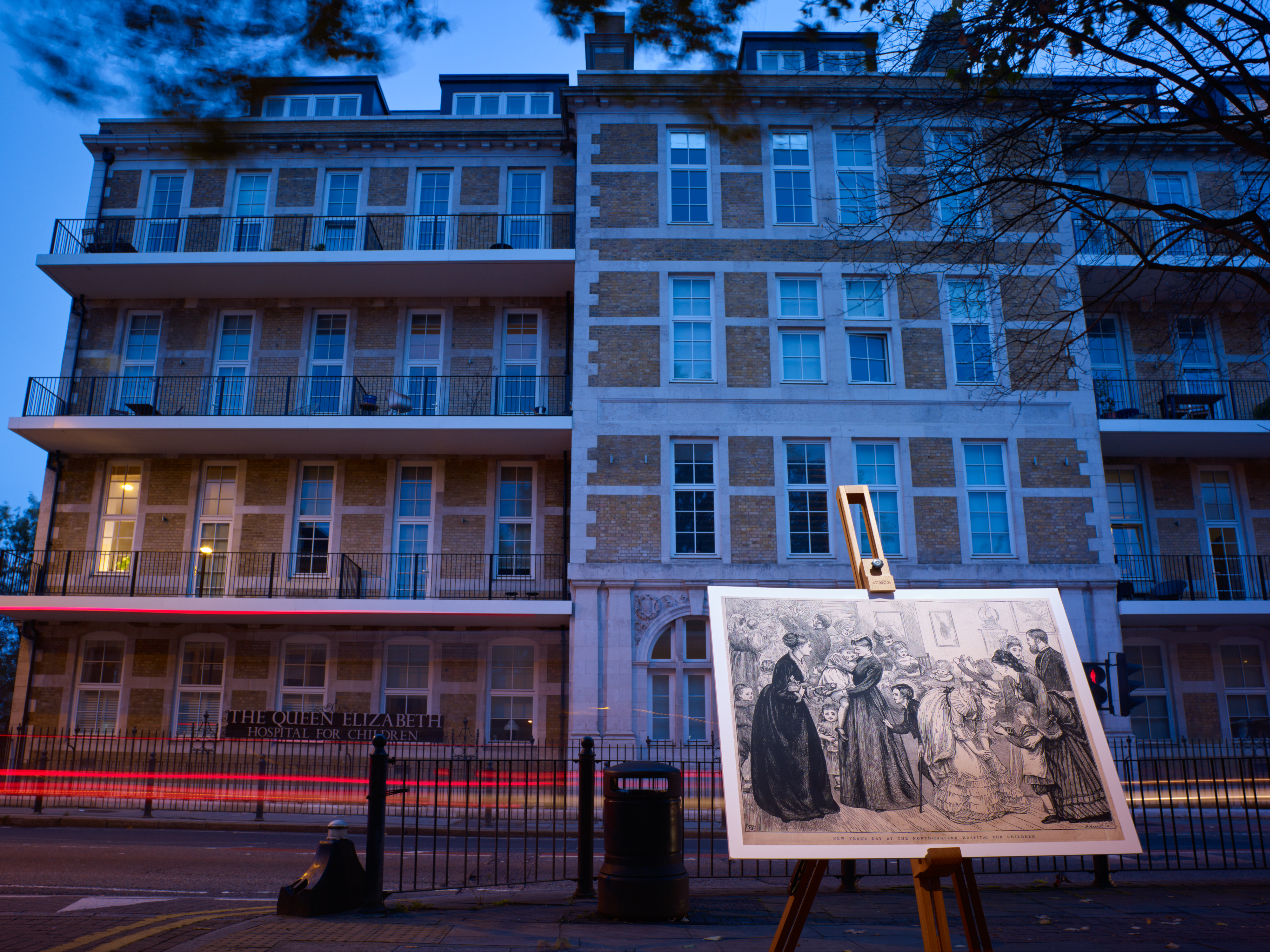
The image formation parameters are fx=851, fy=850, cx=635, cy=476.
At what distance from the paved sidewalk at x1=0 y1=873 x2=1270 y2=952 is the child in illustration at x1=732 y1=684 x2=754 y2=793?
2138mm

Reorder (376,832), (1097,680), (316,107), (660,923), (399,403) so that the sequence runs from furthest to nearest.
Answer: (316,107) → (399,403) → (1097,680) → (376,832) → (660,923)

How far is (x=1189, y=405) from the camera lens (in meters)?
19.0

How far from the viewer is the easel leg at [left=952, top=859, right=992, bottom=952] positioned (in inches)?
148

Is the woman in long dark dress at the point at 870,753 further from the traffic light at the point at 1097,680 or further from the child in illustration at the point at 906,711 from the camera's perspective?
the traffic light at the point at 1097,680

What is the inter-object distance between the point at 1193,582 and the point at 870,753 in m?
17.9

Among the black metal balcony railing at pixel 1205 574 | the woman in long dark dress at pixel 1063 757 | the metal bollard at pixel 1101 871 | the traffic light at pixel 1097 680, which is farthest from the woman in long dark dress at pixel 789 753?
the black metal balcony railing at pixel 1205 574

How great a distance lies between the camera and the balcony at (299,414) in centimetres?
1733

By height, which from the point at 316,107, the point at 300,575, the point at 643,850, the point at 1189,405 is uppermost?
the point at 316,107

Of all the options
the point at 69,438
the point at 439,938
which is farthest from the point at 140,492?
the point at 439,938

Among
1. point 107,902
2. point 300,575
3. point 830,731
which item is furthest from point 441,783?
point 830,731

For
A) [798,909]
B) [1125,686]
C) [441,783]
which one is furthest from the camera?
[441,783]

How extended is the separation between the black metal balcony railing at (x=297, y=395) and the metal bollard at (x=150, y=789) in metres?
7.31

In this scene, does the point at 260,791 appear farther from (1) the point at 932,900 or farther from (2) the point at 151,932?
(1) the point at 932,900

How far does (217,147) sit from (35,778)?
16.4 m
